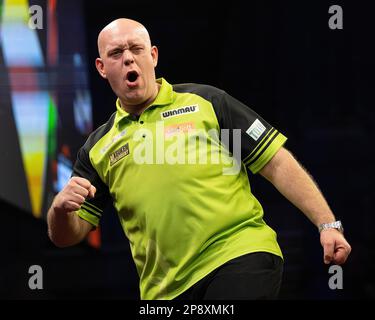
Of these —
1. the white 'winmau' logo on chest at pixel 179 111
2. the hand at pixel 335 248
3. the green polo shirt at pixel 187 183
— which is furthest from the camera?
the white 'winmau' logo on chest at pixel 179 111

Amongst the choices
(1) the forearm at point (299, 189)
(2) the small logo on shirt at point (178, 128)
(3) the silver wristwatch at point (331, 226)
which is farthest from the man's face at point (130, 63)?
(3) the silver wristwatch at point (331, 226)

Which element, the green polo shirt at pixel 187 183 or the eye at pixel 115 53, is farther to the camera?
the eye at pixel 115 53

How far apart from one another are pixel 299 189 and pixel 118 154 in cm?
49

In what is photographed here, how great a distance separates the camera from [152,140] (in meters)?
2.11

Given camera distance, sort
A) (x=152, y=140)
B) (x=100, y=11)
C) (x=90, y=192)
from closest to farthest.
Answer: (x=90, y=192), (x=152, y=140), (x=100, y=11)

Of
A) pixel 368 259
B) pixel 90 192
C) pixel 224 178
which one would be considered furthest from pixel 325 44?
pixel 90 192

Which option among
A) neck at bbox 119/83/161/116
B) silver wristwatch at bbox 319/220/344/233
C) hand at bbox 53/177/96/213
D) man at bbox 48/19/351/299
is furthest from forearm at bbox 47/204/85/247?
silver wristwatch at bbox 319/220/344/233

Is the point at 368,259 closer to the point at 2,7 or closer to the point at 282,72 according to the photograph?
the point at 282,72

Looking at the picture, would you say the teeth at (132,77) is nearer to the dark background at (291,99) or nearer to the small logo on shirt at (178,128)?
the small logo on shirt at (178,128)

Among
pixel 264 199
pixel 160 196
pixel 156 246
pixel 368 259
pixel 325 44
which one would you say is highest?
pixel 325 44

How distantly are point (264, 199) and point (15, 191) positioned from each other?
3.62ft

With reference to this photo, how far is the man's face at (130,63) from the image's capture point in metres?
2.15

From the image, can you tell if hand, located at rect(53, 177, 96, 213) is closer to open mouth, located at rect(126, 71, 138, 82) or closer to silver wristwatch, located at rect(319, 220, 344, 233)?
open mouth, located at rect(126, 71, 138, 82)

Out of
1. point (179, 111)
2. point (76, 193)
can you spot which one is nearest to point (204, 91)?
point (179, 111)
